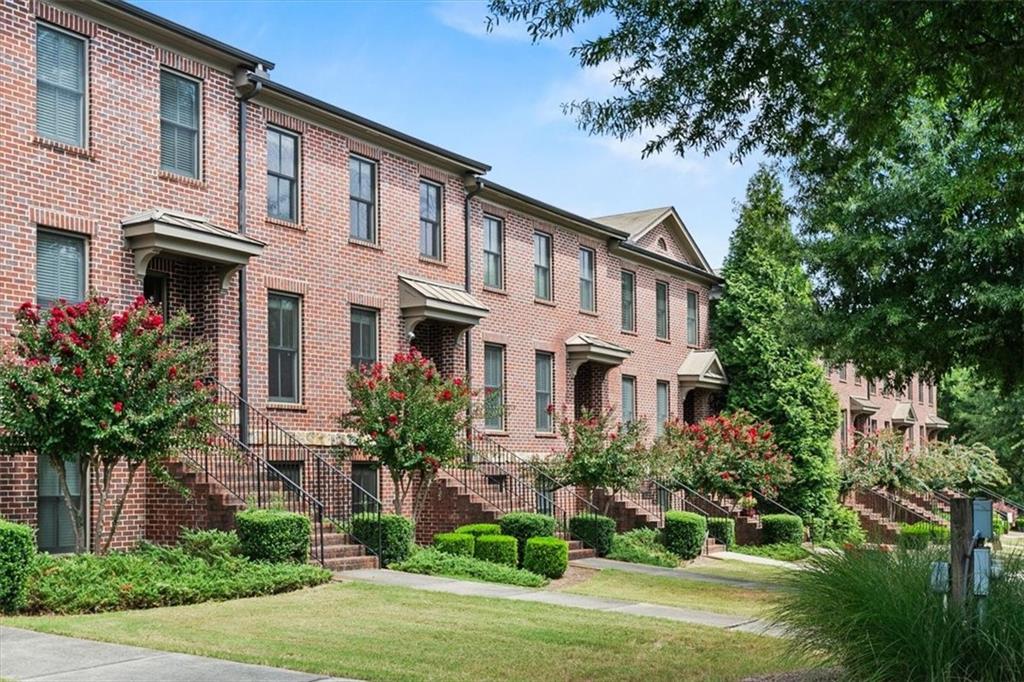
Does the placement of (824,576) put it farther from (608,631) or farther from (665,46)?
(665,46)

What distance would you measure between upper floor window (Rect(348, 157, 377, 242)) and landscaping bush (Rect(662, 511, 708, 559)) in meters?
8.49

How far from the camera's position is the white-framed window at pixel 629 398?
32.1 metres

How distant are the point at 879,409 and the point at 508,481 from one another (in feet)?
87.1

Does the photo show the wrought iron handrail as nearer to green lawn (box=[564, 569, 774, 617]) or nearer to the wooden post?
green lawn (box=[564, 569, 774, 617])

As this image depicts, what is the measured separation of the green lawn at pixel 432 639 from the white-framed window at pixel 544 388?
14100 millimetres

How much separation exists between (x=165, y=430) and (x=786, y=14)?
9.03 m

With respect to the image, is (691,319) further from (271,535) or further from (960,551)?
(960,551)

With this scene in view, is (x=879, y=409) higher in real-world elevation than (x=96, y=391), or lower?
lower

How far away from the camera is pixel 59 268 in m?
17.0

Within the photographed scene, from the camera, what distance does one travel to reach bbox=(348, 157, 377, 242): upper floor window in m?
22.7

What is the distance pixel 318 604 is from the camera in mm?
13703

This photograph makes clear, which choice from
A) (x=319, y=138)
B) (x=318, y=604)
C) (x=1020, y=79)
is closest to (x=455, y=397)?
(x=319, y=138)

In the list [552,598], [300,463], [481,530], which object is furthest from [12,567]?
[481,530]


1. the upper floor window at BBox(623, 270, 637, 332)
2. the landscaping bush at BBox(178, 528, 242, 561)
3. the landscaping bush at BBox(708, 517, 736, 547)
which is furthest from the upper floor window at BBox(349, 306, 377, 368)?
the upper floor window at BBox(623, 270, 637, 332)
